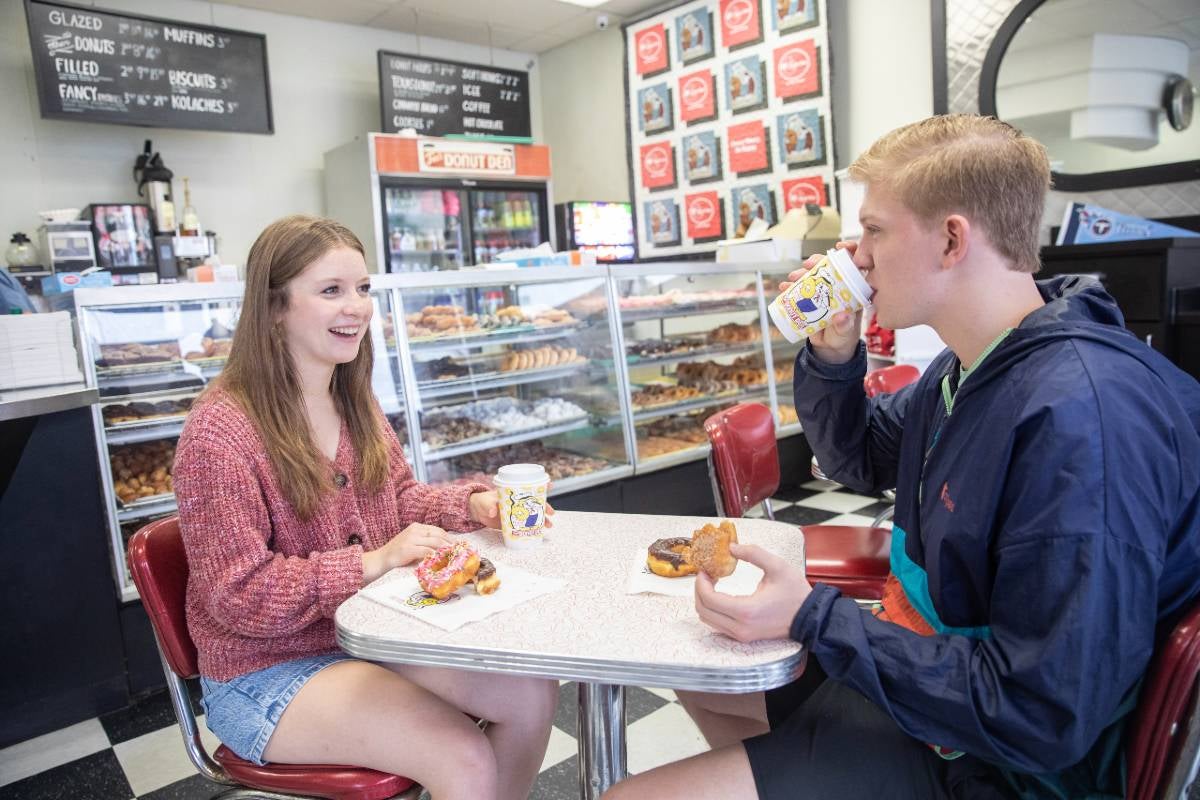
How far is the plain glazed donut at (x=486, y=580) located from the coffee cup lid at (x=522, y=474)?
0.22 meters

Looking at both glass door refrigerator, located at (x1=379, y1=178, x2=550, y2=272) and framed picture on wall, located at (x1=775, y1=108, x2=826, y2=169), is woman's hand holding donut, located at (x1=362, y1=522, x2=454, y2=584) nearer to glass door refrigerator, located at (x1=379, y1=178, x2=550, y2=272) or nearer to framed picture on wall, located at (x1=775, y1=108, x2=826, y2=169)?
glass door refrigerator, located at (x1=379, y1=178, x2=550, y2=272)

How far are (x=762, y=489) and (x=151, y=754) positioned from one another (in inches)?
81.4

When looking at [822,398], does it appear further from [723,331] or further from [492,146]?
[492,146]

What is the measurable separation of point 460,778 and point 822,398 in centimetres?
99

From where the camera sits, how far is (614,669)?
1.03 m

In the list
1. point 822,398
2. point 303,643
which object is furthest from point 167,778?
point 822,398

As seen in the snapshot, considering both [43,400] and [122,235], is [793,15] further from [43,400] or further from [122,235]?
[43,400]

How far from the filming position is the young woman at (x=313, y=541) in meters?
1.37

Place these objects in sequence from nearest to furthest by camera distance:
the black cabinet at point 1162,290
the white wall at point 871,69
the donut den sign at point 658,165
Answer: the black cabinet at point 1162,290
the white wall at point 871,69
the donut den sign at point 658,165

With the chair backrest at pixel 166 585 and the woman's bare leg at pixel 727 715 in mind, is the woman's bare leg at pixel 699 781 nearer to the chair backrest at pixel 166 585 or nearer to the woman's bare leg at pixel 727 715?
the woman's bare leg at pixel 727 715

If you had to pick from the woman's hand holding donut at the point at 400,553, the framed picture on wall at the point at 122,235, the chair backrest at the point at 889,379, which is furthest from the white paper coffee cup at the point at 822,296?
the framed picture on wall at the point at 122,235

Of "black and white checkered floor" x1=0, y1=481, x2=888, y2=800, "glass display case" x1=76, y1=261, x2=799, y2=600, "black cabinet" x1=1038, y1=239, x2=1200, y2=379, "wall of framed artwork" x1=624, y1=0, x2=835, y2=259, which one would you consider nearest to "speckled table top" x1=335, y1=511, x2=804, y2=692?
"black and white checkered floor" x1=0, y1=481, x2=888, y2=800

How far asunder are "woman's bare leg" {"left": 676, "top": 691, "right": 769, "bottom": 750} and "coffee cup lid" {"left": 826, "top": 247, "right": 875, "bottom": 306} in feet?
2.55

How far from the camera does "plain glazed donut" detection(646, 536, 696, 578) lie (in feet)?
4.33
